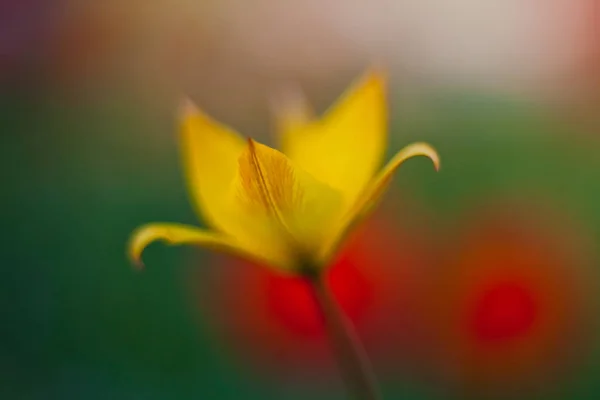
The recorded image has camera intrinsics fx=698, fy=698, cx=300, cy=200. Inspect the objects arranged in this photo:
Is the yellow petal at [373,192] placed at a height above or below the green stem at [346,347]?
above

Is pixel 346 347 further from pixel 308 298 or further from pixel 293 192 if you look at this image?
pixel 308 298

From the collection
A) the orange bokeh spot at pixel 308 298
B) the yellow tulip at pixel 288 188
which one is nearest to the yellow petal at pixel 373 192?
the yellow tulip at pixel 288 188

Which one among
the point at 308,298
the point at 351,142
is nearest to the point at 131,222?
the point at 308,298

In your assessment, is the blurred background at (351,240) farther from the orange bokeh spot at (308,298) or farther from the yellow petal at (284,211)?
the yellow petal at (284,211)

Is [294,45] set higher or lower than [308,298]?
higher

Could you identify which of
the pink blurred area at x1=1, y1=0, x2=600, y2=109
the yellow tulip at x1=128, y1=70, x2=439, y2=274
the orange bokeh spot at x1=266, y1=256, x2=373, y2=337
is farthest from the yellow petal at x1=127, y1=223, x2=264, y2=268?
the pink blurred area at x1=1, y1=0, x2=600, y2=109

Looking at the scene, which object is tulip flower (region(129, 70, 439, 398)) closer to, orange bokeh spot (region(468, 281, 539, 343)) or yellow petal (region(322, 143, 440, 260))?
yellow petal (region(322, 143, 440, 260))

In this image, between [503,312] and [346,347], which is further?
[503,312]

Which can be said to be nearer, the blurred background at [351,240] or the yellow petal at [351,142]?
the yellow petal at [351,142]
